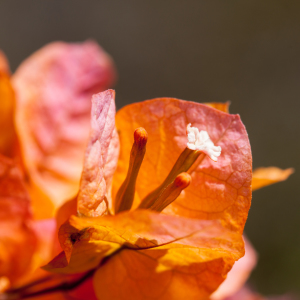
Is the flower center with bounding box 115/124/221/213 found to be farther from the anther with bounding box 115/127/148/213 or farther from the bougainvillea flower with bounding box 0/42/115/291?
the bougainvillea flower with bounding box 0/42/115/291

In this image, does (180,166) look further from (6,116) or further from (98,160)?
(6,116)

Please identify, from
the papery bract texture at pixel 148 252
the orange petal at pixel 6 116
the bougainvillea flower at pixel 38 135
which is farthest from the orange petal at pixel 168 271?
the orange petal at pixel 6 116

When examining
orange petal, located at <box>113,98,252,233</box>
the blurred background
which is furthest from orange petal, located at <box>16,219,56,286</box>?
the blurred background

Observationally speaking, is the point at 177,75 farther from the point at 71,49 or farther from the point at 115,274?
the point at 115,274

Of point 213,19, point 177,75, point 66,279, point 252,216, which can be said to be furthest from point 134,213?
point 213,19

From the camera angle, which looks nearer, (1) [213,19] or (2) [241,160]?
(2) [241,160]
